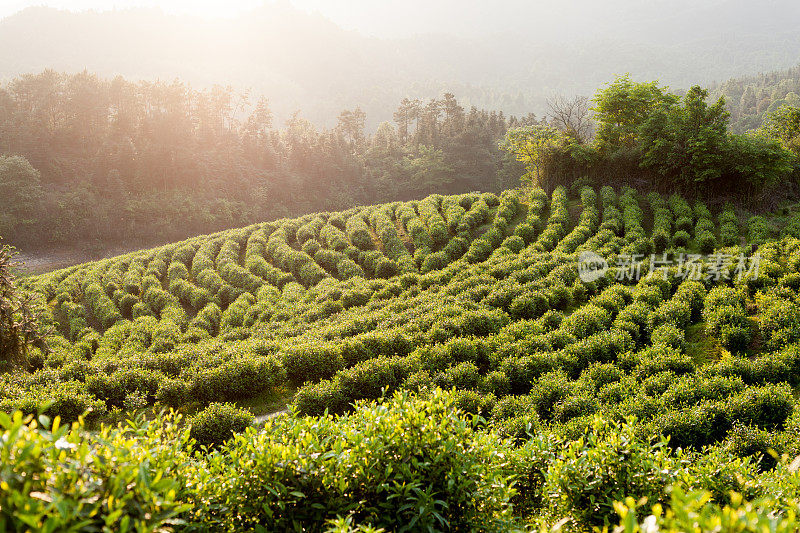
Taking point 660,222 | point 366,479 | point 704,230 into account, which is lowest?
point 366,479

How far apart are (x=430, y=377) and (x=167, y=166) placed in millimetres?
49140

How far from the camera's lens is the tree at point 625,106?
2672 cm

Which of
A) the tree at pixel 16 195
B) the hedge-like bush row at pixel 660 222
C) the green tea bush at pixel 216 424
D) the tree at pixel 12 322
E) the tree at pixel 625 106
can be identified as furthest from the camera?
the tree at pixel 16 195

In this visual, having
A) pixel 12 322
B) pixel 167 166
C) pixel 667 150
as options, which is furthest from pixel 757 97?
pixel 12 322

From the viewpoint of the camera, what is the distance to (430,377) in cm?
1023

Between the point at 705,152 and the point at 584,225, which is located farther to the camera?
the point at 705,152

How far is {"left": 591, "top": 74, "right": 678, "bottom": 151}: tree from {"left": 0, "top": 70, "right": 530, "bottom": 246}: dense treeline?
3473 cm

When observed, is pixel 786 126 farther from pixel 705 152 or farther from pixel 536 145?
pixel 536 145

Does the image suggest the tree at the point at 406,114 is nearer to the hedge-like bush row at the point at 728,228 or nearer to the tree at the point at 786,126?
the tree at the point at 786,126

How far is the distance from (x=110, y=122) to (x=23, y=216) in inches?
727

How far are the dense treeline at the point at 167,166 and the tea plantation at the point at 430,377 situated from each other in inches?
847

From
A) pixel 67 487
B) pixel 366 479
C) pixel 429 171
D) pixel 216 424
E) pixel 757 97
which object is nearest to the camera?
pixel 67 487

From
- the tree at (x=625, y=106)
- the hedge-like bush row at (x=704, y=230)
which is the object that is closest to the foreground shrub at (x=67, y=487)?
the hedge-like bush row at (x=704, y=230)

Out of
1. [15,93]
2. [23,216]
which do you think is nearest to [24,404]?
[23,216]
